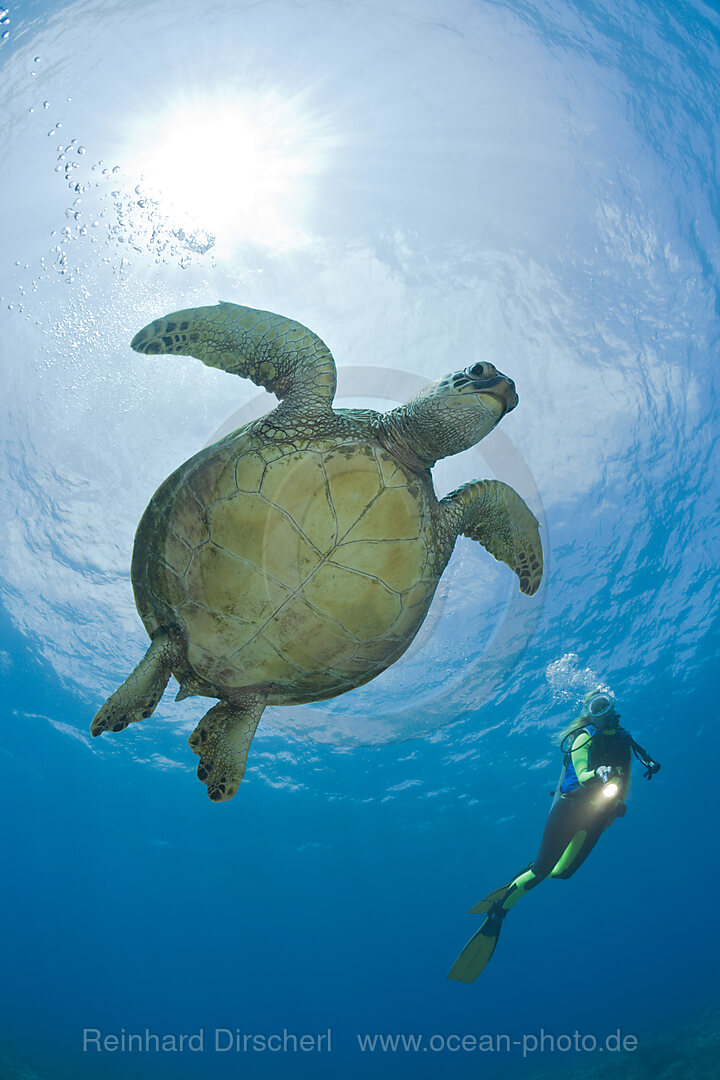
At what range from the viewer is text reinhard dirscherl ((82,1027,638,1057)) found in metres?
40.1

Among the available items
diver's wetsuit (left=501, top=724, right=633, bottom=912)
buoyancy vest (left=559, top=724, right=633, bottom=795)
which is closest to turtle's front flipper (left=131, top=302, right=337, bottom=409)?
diver's wetsuit (left=501, top=724, right=633, bottom=912)

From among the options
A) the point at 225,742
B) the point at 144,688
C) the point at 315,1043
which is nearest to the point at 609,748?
the point at 225,742

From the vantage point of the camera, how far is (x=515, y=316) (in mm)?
10203

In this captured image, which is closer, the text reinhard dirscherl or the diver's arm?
the diver's arm

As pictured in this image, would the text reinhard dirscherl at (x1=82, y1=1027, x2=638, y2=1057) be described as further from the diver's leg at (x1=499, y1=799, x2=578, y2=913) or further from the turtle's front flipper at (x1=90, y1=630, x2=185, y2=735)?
the turtle's front flipper at (x1=90, y1=630, x2=185, y2=735)

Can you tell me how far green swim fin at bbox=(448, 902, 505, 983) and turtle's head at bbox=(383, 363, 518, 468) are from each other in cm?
935

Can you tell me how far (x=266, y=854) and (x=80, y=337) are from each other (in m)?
32.3

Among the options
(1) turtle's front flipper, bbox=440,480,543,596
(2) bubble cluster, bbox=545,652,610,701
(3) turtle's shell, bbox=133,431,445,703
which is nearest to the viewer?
(3) turtle's shell, bbox=133,431,445,703

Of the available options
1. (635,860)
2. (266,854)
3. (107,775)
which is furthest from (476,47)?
(635,860)

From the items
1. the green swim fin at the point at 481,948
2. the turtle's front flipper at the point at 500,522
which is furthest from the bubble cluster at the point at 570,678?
the turtle's front flipper at the point at 500,522

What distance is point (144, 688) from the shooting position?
4.08m

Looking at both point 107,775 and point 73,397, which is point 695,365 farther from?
point 107,775

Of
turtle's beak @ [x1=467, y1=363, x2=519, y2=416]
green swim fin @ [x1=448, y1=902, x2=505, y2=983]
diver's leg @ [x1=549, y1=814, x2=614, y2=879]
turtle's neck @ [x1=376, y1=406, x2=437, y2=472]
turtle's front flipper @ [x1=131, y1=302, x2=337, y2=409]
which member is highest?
turtle's front flipper @ [x1=131, y1=302, x2=337, y2=409]

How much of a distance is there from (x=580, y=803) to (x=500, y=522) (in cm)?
633
